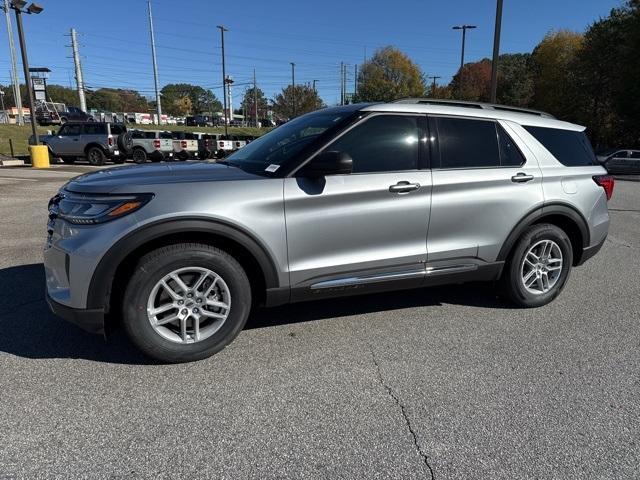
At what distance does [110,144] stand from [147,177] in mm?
19445

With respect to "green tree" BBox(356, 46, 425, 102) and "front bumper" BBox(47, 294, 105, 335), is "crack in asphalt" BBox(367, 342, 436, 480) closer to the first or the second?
"front bumper" BBox(47, 294, 105, 335)

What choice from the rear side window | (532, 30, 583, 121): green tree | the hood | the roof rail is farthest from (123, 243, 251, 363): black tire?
(532, 30, 583, 121): green tree

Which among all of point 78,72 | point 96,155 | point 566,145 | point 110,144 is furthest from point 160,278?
point 78,72

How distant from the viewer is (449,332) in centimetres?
383

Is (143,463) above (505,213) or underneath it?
Answer: underneath

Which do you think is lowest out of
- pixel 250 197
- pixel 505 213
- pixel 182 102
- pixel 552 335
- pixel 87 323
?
pixel 552 335

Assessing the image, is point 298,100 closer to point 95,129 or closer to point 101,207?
point 95,129

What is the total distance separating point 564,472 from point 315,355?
166 centimetres

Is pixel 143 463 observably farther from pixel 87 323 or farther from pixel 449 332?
pixel 449 332

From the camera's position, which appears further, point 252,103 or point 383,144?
point 252,103

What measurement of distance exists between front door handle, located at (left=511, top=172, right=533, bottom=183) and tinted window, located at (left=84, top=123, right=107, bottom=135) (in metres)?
20.5

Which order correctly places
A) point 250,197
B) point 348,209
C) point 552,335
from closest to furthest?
point 250,197 < point 348,209 < point 552,335

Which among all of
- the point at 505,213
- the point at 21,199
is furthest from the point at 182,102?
the point at 505,213

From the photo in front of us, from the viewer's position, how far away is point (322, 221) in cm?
337
